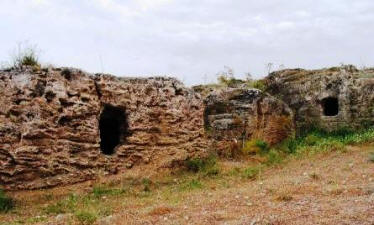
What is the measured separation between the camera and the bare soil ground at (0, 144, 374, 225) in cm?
802

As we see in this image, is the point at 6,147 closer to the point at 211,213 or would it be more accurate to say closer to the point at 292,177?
the point at 211,213

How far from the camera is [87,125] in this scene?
1152 centimetres

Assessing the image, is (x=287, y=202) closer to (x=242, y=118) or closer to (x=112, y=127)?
(x=112, y=127)

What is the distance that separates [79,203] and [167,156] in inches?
114

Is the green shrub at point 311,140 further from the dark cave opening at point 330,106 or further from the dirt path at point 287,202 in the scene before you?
the dirt path at point 287,202

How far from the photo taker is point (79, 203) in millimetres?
10312

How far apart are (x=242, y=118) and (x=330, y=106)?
3.72m

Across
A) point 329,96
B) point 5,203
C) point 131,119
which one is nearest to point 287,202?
point 131,119

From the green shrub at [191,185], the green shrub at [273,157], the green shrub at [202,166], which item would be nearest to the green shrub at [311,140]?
the green shrub at [273,157]

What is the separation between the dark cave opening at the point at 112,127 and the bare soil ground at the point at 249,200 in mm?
1486

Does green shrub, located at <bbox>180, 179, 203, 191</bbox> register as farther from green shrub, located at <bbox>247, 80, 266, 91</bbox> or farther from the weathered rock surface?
green shrub, located at <bbox>247, 80, 266, 91</bbox>

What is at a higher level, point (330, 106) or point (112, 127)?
point (330, 106)

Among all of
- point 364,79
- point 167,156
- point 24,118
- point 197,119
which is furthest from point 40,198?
point 364,79

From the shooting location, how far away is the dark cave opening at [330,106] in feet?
55.5
